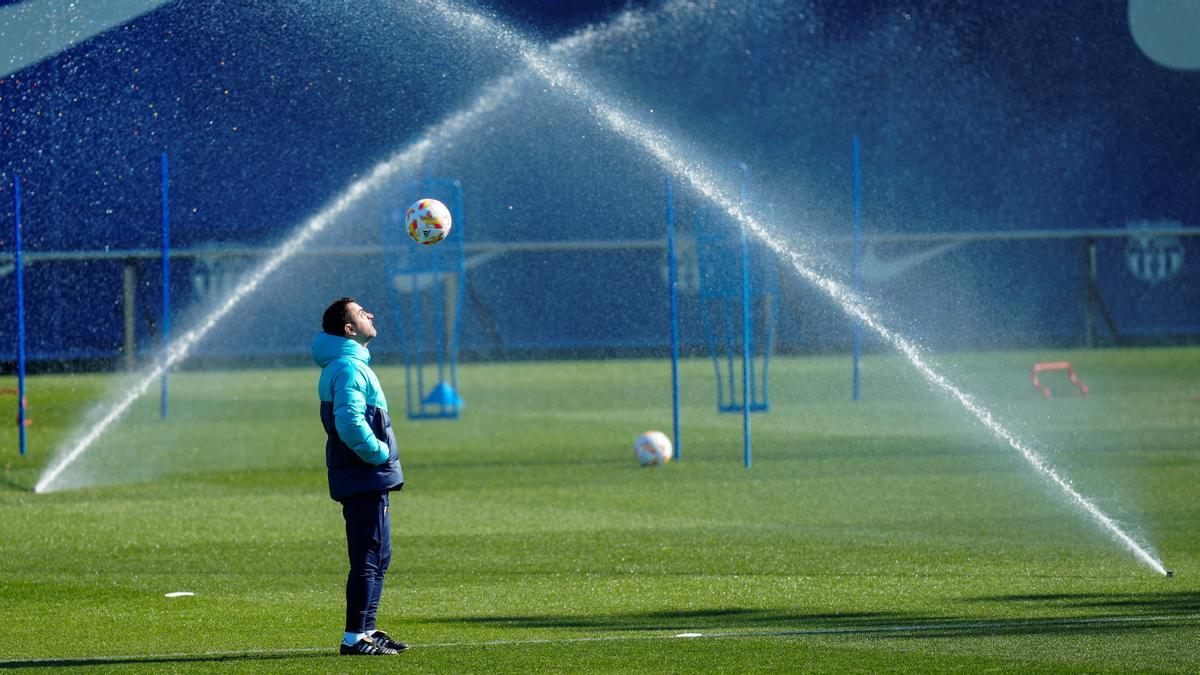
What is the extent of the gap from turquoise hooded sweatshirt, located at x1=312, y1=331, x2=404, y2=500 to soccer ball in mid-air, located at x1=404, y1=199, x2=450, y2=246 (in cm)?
369

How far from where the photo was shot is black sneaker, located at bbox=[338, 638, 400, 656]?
8.48 meters

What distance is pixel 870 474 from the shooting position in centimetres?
1664

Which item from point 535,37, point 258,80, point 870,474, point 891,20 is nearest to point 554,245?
point 535,37

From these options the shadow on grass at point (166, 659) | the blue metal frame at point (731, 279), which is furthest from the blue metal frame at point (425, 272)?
the shadow on grass at point (166, 659)

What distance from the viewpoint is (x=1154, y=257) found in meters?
36.3

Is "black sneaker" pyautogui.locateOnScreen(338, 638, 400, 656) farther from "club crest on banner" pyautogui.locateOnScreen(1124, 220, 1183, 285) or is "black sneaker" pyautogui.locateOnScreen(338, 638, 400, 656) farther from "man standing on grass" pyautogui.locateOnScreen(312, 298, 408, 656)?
"club crest on banner" pyautogui.locateOnScreen(1124, 220, 1183, 285)

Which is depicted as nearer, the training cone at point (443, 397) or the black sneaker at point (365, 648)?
the black sneaker at point (365, 648)

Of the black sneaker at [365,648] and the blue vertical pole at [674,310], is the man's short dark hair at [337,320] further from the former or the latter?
the blue vertical pole at [674,310]

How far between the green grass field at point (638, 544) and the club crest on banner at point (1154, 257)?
1230 cm

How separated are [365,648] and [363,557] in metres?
0.42

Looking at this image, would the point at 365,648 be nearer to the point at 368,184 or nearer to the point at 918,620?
the point at 918,620

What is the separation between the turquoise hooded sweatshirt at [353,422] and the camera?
838 cm

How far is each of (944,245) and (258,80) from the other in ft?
44.6

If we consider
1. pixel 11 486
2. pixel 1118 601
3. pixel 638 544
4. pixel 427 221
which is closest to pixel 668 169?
pixel 427 221
